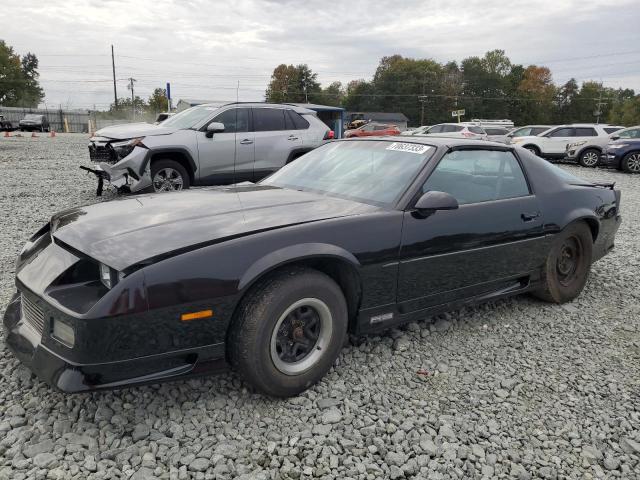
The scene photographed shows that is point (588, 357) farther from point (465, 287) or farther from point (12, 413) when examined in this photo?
point (12, 413)

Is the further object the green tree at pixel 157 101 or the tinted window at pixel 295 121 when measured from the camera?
the green tree at pixel 157 101

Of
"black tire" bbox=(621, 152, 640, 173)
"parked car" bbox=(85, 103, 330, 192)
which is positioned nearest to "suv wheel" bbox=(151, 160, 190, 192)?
"parked car" bbox=(85, 103, 330, 192)

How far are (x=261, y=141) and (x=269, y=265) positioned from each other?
619 centimetres

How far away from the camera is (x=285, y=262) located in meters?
2.47

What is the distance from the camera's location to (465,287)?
3.33 m

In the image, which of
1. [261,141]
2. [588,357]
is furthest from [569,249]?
[261,141]

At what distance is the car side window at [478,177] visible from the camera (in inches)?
131

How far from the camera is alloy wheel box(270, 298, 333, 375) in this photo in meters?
2.57

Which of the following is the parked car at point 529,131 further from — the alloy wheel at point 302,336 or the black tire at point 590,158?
the alloy wheel at point 302,336

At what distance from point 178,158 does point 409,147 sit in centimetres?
510

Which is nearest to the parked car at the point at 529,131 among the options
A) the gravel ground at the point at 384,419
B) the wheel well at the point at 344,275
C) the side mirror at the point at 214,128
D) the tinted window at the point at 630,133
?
the tinted window at the point at 630,133

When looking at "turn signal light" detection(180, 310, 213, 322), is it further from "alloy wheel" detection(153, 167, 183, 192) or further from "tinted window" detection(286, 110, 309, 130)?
"tinted window" detection(286, 110, 309, 130)

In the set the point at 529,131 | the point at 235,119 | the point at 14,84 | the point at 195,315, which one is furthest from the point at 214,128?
the point at 14,84

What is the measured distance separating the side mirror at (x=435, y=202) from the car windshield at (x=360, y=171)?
6.9 inches
